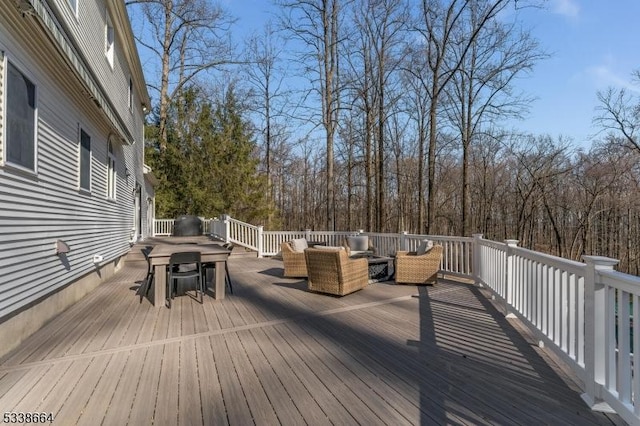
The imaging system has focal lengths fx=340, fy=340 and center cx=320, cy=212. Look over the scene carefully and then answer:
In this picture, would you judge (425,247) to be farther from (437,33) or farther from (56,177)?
(437,33)

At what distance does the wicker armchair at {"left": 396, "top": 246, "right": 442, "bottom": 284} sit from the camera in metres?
6.24

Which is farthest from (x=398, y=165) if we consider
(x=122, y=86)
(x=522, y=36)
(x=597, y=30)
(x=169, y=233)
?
(x=122, y=86)

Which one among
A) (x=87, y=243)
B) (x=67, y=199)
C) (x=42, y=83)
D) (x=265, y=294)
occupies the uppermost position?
(x=42, y=83)

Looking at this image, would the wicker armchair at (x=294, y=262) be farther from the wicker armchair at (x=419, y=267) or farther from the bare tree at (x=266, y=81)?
the bare tree at (x=266, y=81)

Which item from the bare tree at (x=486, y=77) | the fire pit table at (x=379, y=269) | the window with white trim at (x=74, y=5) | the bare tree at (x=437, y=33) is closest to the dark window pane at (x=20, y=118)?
the window with white trim at (x=74, y=5)

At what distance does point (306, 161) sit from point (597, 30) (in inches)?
734

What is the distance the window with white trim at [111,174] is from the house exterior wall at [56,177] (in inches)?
6.5

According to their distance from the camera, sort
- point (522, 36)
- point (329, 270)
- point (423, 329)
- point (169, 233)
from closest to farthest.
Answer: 1. point (423, 329)
2. point (329, 270)
3. point (522, 36)
4. point (169, 233)

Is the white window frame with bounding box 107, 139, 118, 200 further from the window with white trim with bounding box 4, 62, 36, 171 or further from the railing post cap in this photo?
the railing post cap

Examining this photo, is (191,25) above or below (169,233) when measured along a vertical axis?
above

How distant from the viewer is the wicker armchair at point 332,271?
5277 mm

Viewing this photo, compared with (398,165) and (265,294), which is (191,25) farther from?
(265,294)

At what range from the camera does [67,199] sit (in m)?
4.93

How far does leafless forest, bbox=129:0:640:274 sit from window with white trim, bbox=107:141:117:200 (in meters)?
7.64
